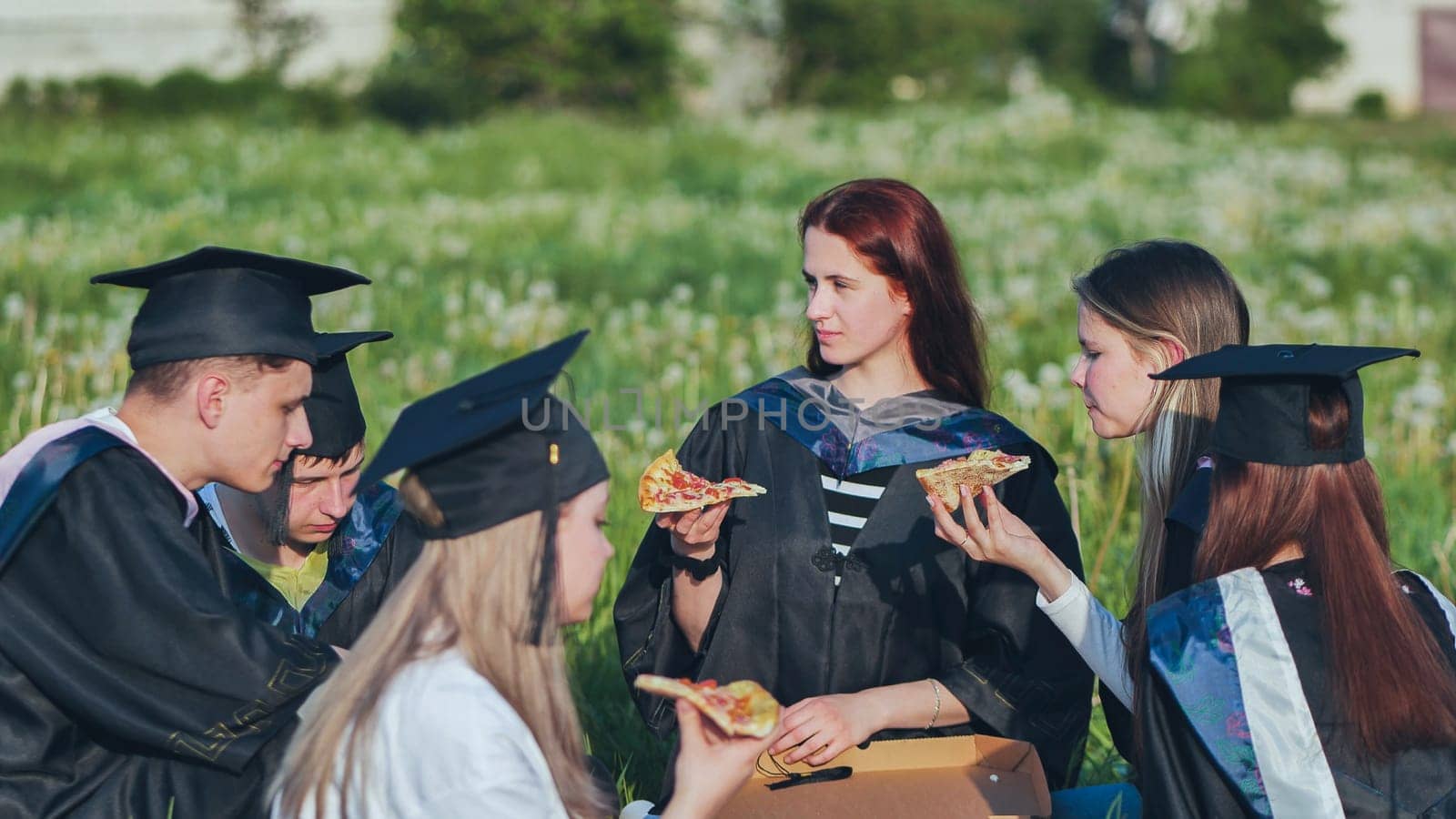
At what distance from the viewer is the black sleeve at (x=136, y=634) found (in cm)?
304

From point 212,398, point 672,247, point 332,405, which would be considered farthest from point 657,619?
point 672,247

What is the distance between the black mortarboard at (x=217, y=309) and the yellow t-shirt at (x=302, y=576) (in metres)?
0.92

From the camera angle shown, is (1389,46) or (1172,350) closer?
(1172,350)

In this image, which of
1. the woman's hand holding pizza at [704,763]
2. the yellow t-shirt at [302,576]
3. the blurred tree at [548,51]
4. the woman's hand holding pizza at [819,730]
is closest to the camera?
the woman's hand holding pizza at [704,763]

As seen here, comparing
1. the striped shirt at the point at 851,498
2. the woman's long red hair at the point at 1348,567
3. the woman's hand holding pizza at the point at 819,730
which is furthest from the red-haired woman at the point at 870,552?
the woman's long red hair at the point at 1348,567

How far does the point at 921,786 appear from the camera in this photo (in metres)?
3.52

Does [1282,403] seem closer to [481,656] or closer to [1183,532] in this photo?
[1183,532]

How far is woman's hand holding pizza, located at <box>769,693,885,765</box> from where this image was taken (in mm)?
3525

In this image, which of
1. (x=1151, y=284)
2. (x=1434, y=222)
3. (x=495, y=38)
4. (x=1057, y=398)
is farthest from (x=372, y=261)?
(x=495, y=38)

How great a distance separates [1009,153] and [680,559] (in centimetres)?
1856

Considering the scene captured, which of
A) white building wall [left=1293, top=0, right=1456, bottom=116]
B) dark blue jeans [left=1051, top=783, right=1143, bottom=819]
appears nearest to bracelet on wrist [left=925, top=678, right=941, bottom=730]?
dark blue jeans [left=1051, top=783, right=1143, bottom=819]

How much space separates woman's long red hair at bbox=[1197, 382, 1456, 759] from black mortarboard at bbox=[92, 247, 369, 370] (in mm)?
2052

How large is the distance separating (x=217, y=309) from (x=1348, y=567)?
7.85 feet

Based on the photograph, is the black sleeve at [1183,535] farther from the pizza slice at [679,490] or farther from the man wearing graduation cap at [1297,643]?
the pizza slice at [679,490]
